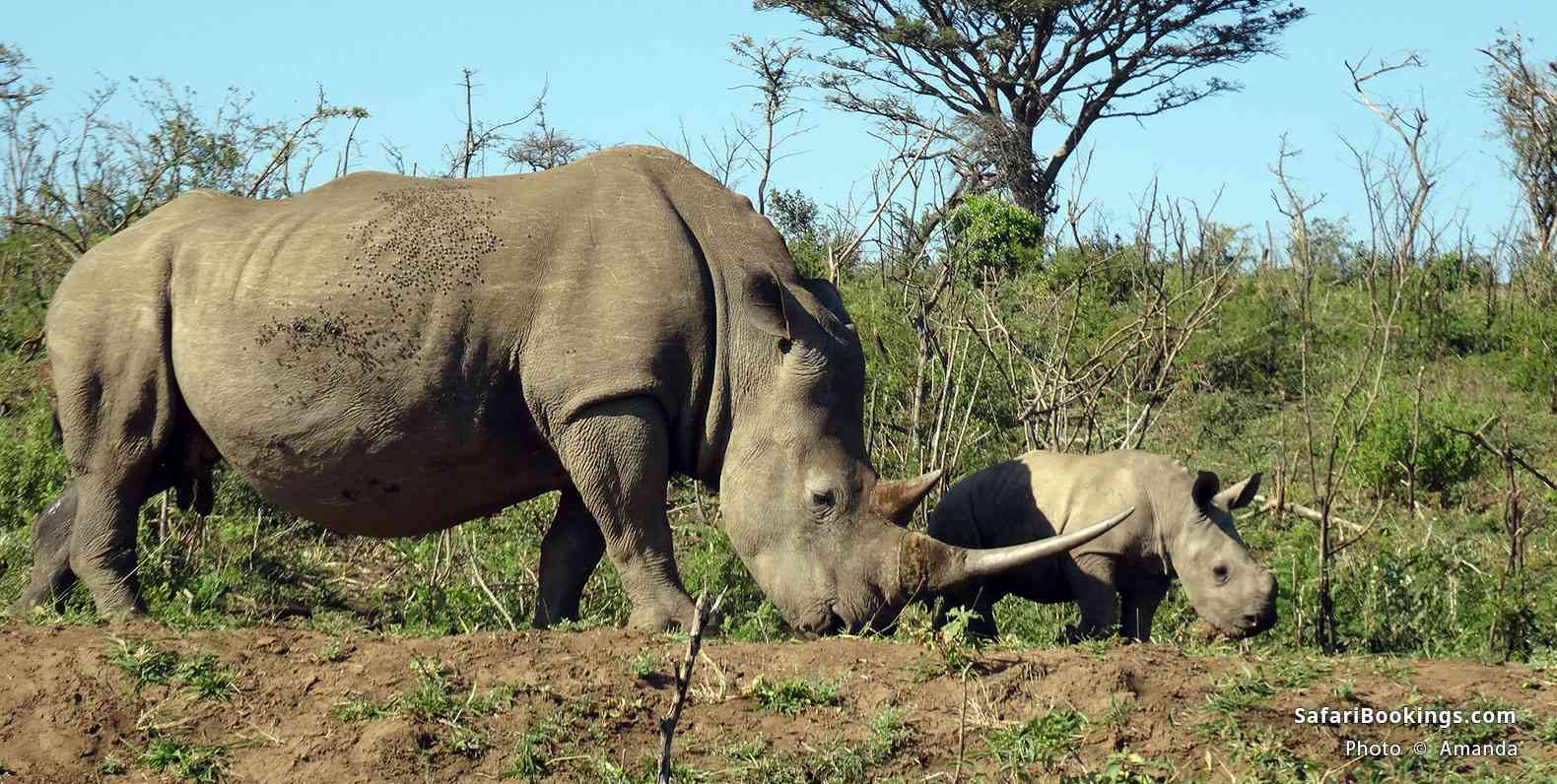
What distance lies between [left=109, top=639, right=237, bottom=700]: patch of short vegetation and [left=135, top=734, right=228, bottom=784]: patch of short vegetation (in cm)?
26

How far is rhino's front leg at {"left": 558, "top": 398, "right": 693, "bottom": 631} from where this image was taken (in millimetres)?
6945

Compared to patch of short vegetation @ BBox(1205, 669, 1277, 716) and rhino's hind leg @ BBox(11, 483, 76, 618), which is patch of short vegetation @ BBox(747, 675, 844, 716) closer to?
patch of short vegetation @ BBox(1205, 669, 1277, 716)

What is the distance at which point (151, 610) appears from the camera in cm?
777

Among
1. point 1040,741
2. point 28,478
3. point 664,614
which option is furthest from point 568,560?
point 28,478

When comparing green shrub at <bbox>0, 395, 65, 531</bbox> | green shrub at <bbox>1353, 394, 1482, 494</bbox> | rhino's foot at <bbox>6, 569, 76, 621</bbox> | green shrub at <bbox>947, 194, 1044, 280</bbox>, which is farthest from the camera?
green shrub at <bbox>947, 194, 1044, 280</bbox>

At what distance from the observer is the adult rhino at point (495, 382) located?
7047 mm

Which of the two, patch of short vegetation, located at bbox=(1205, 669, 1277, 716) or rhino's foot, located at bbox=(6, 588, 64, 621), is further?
rhino's foot, located at bbox=(6, 588, 64, 621)

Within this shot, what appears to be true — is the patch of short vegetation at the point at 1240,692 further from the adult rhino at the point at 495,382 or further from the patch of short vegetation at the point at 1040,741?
the adult rhino at the point at 495,382

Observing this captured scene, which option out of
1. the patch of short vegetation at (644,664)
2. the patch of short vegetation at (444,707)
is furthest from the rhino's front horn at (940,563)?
the patch of short vegetation at (444,707)

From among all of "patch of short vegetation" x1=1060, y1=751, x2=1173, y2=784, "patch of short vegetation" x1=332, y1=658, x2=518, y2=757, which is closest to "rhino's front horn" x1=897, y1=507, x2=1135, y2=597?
"patch of short vegetation" x1=1060, y1=751, x2=1173, y2=784

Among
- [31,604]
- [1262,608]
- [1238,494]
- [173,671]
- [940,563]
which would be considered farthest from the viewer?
[1238,494]

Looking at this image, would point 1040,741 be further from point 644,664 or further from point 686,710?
point 644,664

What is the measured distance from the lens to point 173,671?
6.08 metres

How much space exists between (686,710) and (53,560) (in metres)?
3.27
